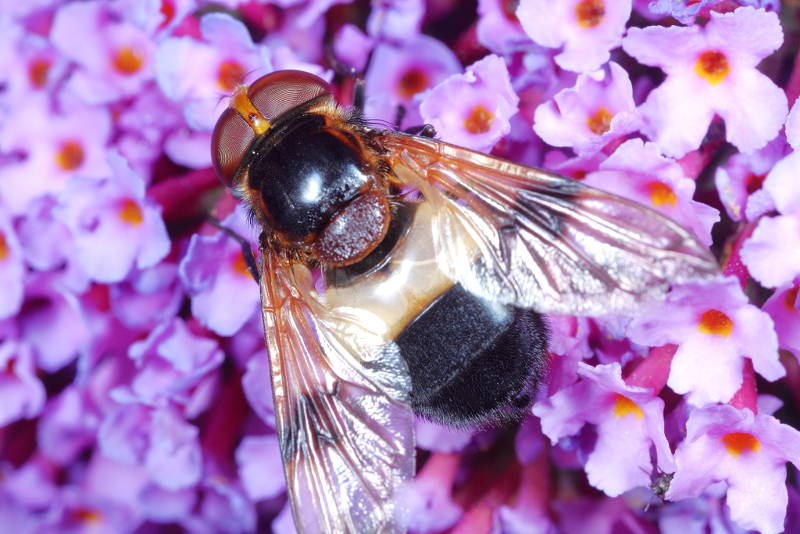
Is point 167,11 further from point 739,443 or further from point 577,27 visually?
point 739,443

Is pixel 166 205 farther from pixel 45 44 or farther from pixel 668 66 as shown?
pixel 668 66

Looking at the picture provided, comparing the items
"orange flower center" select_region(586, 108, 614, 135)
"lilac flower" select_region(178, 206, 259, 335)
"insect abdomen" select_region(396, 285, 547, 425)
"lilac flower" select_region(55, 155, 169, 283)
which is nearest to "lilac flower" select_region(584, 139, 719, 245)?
"orange flower center" select_region(586, 108, 614, 135)

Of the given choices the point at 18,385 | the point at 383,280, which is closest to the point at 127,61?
the point at 18,385

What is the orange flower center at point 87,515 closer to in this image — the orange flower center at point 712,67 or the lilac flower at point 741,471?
the lilac flower at point 741,471

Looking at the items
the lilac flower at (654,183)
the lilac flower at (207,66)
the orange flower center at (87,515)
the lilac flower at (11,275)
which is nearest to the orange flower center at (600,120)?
the lilac flower at (654,183)

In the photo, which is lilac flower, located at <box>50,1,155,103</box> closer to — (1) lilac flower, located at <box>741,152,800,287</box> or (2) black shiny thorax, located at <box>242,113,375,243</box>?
(2) black shiny thorax, located at <box>242,113,375,243</box>

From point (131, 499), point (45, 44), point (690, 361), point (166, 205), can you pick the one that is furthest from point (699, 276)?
point (45, 44)
